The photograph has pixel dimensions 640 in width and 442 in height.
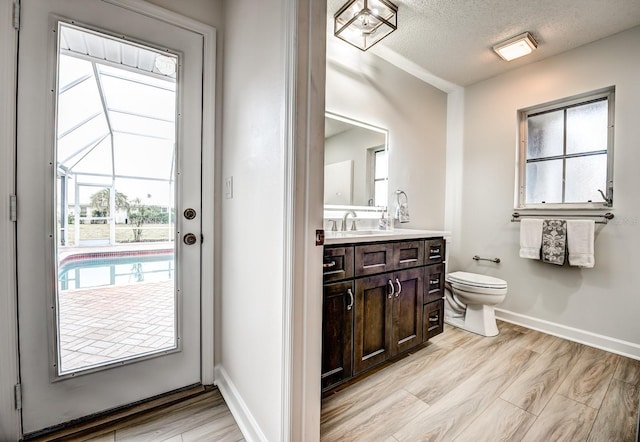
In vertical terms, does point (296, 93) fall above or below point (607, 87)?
below

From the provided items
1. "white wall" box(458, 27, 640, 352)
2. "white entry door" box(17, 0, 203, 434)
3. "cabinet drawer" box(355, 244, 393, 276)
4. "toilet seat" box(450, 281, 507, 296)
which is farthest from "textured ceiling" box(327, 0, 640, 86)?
"toilet seat" box(450, 281, 507, 296)

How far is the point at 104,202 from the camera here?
1314 millimetres

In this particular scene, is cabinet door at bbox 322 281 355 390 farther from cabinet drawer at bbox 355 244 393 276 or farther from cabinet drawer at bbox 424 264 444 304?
cabinet drawer at bbox 424 264 444 304

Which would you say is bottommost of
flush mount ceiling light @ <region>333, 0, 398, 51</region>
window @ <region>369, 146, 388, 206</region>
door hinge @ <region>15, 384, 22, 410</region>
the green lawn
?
door hinge @ <region>15, 384, 22, 410</region>

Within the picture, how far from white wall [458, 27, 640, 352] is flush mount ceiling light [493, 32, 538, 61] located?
0.32 m

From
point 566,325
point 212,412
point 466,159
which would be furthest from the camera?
point 466,159

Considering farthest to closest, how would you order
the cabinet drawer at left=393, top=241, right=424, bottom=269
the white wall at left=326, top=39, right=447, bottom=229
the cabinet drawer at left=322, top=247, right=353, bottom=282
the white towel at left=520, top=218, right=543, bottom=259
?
1. the white towel at left=520, top=218, right=543, bottom=259
2. the white wall at left=326, top=39, right=447, bottom=229
3. the cabinet drawer at left=393, top=241, right=424, bottom=269
4. the cabinet drawer at left=322, top=247, right=353, bottom=282

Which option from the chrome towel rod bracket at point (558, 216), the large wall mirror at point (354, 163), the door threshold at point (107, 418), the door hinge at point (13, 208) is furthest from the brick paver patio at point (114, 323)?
the chrome towel rod bracket at point (558, 216)

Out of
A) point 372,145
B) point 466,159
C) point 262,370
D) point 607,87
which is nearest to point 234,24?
point 372,145

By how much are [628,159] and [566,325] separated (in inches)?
54.0

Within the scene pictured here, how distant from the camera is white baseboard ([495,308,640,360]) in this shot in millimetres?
1985

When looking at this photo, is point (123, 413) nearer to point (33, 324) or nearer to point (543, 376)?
point (33, 324)

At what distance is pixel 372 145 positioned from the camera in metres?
2.37

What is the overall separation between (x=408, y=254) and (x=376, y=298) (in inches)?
16.0
